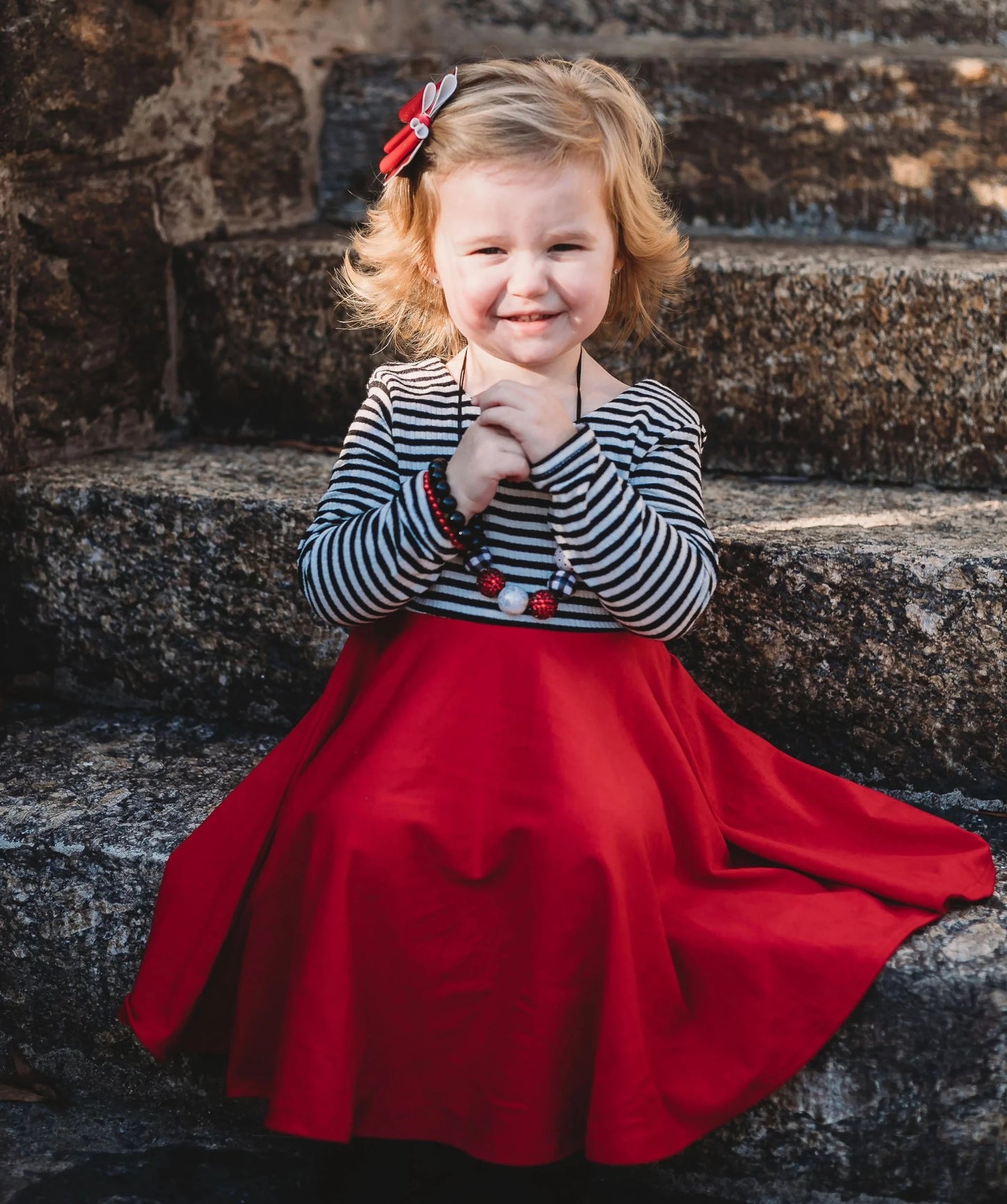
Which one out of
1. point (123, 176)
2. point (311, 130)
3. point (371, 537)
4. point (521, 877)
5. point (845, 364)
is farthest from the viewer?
point (311, 130)

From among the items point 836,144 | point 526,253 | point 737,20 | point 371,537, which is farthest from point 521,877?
point 737,20

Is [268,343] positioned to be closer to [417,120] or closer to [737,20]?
[417,120]

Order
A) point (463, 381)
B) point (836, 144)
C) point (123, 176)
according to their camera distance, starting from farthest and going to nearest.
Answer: point (836, 144) < point (123, 176) < point (463, 381)

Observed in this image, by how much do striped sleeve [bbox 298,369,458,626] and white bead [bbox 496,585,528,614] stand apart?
0.07 metres

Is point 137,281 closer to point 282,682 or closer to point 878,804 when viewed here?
point 282,682

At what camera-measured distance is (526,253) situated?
141 centimetres

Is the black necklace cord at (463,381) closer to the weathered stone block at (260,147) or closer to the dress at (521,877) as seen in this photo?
the dress at (521,877)

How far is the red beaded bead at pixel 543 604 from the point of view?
4.78ft

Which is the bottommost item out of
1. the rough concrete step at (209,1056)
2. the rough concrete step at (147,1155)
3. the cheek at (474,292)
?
the rough concrete step at (147,1155)

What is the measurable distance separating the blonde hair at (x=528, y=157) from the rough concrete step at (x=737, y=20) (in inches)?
44.4

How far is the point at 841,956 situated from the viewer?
1.37 metres

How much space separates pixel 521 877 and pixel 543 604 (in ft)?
0.98

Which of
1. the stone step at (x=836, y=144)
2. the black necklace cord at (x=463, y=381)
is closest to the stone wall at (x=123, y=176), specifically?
the stone step at (x=836, y=144)

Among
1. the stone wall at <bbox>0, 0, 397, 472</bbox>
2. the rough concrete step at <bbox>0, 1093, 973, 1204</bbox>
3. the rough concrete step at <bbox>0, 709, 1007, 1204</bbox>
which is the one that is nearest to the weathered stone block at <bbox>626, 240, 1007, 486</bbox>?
the rough concrete step at <bbox>0, 709, 1007, 1204</bbox>
